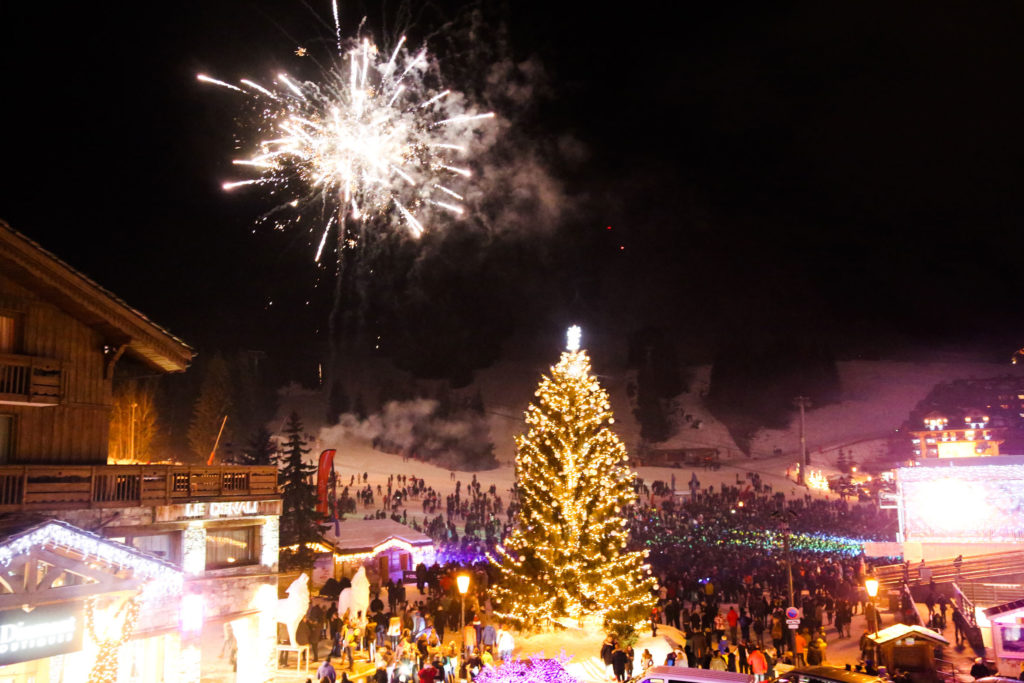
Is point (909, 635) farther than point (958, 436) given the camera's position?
No

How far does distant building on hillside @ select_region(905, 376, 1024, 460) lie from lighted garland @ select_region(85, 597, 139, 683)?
8584 cm

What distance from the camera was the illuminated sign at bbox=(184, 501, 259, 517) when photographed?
17219mm

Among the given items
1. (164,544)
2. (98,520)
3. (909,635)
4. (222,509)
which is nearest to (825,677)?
(909,635)

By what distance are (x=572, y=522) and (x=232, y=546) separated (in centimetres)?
852

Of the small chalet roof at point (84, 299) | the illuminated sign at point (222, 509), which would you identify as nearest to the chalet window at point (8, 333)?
the small chalet roof at point (84, 299)

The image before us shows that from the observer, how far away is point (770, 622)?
85.6ft

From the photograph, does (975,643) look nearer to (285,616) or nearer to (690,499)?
(285,616)

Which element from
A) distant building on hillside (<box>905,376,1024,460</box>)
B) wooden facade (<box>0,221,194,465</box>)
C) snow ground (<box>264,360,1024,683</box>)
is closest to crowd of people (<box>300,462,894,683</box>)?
snow ground (<box>264,360,1024,683</box>)

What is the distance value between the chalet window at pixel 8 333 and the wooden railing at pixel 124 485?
270cm

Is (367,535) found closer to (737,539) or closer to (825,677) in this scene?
(737,539)

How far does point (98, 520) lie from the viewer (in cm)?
1555

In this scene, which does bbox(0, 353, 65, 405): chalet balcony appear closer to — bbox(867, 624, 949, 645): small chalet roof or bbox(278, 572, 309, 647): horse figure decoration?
bbox(278, 572, 309, 647): horse figure decoration

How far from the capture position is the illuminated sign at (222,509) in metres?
17.2

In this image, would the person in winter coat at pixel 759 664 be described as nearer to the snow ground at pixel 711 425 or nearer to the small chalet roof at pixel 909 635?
the small chalet roof at pixel 909 635
